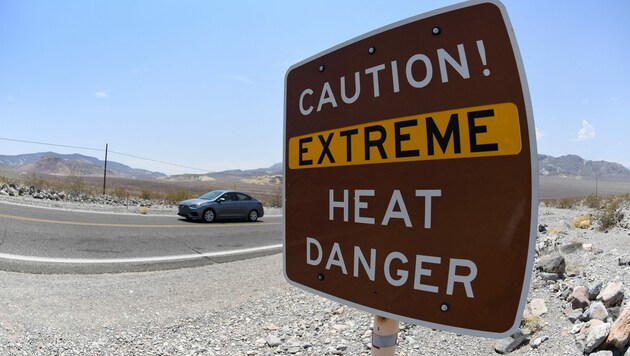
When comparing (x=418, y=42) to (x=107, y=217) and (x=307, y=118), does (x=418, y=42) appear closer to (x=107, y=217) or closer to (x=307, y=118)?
(x=307, y=118)

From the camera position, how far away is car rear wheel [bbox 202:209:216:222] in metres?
14.9

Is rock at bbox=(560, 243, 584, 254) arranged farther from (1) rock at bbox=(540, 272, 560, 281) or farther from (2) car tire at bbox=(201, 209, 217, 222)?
(2) car tire at bbox=(201, 209, 217, 222)

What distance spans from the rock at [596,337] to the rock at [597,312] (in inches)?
17.5

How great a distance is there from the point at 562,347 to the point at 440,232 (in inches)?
134

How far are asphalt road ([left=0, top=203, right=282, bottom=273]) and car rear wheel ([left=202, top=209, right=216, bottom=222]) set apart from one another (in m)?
1.45

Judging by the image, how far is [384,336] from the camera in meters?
1.19

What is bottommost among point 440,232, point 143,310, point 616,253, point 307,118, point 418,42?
point 143,310

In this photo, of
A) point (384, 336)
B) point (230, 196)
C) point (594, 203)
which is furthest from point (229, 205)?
point (594, 203)

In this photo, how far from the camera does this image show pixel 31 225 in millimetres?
9766

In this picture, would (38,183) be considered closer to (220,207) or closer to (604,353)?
(220,207)

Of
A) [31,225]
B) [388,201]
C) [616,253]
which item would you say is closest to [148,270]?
[31,225]

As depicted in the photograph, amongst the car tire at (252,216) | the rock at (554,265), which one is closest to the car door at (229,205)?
the car tire at (252,216)

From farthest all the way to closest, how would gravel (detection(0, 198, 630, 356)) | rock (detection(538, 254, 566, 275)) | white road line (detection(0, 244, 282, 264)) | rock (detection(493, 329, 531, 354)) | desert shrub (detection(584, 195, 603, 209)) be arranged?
1. desert shrub (detection(584, 195, 603, 209))
2. white road line (detection(0, 244, 282, 264))
3. rock (detection(538, 254, 566, 275))
4. gravel (detection(0, 198, 630, 356))
5. rock (detection(493, 329, 531, 354))

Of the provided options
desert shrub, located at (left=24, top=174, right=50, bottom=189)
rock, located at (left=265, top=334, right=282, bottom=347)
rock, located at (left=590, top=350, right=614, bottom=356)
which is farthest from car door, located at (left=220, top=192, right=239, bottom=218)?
rock, located at (left=590, top=350, right=614, bottom=356)
